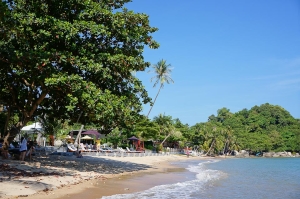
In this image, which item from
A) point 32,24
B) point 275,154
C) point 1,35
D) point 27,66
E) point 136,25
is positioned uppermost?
point 136,25

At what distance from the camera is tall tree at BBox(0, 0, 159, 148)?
43.8ft

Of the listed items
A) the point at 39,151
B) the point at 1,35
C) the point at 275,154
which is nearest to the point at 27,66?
the point at 1,35

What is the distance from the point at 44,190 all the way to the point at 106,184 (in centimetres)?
346

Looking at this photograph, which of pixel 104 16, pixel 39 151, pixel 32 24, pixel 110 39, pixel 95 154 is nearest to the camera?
pixel 32 24

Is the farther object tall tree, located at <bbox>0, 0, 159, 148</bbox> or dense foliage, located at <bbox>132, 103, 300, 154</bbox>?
dense foliage, located at <bbox>132, 103, 300, 154</bbox>

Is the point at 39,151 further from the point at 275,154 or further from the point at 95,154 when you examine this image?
the point at 275,154

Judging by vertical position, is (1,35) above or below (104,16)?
below

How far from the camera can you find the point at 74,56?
45.9 ft

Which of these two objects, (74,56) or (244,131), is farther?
(244,131)

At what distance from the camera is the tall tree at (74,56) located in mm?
13344

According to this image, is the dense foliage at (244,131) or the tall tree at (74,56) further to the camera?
the dense foliage at (244,131)

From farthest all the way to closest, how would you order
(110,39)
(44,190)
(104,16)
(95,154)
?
(95,154) < (110,39) < (104,16) < (44,190)

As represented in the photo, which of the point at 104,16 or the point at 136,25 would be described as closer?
the point at 104,16

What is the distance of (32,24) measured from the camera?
13.7m
